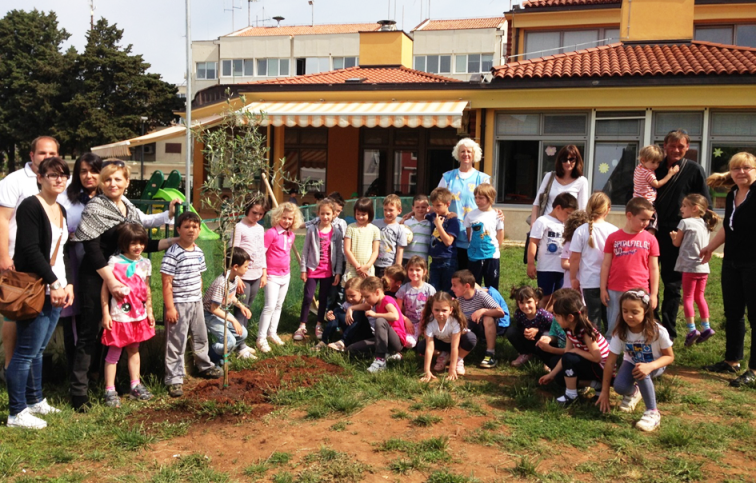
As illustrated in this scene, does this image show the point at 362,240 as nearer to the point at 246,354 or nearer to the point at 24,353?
the point at 246,354

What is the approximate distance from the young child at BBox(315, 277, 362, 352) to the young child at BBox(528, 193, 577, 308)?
1578 millimetres

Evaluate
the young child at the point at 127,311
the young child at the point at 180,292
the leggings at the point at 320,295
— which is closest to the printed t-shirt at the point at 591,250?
the leggings at the point at 320,295

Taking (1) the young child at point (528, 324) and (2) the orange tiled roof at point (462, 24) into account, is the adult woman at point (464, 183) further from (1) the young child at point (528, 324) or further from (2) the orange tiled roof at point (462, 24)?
(2) the orange tiled roof at point (462, 24)

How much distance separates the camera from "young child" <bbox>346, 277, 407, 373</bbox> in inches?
220

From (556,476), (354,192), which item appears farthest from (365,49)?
(556,476)

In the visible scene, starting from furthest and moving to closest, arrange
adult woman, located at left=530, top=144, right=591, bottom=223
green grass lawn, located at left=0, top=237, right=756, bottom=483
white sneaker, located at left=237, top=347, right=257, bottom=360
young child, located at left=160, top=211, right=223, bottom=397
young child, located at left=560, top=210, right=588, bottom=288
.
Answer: adult woman, located at left=530, top=144, right=591, bottom=223
white sneaker, located at left=237, top=347, right=257, bottom=360
young child, located at left=560, top=210, right=588, bottom=288
young child, located at left=160, top=211, right=223, bottom=397
green grass lawn, located at left=0, top=237, right=756, bottom=483

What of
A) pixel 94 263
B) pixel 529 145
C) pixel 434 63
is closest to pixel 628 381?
pixel 94 263

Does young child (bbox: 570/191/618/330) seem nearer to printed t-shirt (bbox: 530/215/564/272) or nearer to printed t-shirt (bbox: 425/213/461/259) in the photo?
printed t-shirt (bbox: 530/215/564/272)

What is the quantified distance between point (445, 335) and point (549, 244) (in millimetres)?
1339

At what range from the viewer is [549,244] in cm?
596

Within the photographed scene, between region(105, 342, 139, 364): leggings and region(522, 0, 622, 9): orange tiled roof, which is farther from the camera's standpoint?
region(522, 0, 622, 9): orange tiled roof

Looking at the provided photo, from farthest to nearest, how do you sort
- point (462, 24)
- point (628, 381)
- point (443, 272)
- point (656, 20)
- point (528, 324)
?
point (462, 24) → point (656, 20) → point (443, 272) → point (528, 324) → point (628, 381)

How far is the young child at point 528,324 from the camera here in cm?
550

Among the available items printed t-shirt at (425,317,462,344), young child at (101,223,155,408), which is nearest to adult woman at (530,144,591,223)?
printed t-shirt at (425,317,462,344)
